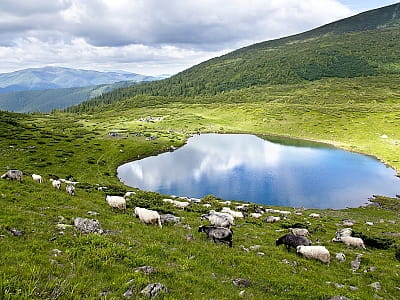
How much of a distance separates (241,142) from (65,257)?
107650 mm

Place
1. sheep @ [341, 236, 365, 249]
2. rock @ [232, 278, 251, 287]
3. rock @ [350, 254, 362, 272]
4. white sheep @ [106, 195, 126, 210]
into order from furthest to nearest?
1. white sheep @ [106, 195, 126, 210]
2. sheep @ [341, 236, 365, 249]
3. rock @ [350, 254, 362, 272]
4. rock @ [232, 278, 251, 287]

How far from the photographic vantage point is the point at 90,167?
218 feet

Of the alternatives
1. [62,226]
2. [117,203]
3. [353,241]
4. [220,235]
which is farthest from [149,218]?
[353,241]

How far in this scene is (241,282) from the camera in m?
12.4

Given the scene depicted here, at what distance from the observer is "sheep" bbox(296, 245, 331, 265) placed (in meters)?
17.0

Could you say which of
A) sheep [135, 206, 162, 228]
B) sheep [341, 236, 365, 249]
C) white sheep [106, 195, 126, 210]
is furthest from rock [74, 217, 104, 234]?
sheep [341, 236, 365, 249]

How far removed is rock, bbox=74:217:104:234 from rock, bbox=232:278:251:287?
7.33 meters

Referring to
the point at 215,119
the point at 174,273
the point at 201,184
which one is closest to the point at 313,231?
the point at 174,273

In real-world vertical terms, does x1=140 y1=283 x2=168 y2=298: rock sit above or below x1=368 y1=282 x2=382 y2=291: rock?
above

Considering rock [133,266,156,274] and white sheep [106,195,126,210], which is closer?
rock [133,266,156,274]

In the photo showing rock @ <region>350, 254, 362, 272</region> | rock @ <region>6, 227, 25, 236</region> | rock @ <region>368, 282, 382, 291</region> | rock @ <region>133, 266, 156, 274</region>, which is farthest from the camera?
rock @ <region>350, 254, 362, 272</region>

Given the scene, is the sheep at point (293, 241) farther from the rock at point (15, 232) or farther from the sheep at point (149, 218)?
the rock at point (15, 232)

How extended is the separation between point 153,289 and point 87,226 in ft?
23.9

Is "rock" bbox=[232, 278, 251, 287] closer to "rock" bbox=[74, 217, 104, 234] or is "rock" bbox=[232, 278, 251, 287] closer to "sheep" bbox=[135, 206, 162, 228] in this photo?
"rock" bbox=[74, 217, 104, 234]
